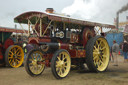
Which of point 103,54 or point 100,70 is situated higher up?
point 103,54

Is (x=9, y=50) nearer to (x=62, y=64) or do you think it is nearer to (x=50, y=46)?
(x=50, y=46)

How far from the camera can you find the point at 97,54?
20.2 feet

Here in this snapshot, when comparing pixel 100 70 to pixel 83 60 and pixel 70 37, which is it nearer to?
pixel 83 60

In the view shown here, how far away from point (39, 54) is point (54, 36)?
0.80 m

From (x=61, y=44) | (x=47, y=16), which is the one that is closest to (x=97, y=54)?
(x=61, y=44)

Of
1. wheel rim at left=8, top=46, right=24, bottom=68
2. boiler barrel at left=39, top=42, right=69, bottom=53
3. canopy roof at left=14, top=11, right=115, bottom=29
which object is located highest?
canopy roof at left=14, top=11, right=115, bottom=29

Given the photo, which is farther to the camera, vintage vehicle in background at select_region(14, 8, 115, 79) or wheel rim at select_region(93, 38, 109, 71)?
wheel rim at select_region(93, 38, 109, 71)

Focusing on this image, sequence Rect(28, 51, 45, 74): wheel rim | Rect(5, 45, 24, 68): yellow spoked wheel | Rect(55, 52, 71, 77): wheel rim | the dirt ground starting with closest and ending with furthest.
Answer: the dirt ground < Rect(55, 52, 71, 77): wheel rim < Rect(28, 51, 45, 74): wheel rim < Rect(5, 45, 24, 68): yellow spoked wheel

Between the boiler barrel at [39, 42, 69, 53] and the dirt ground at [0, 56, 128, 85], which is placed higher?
the boiler barrel at [39, 42, 69, 53]

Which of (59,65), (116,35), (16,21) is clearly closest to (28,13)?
(16,21)

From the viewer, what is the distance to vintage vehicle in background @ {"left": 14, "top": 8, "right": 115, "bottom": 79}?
5014 mm

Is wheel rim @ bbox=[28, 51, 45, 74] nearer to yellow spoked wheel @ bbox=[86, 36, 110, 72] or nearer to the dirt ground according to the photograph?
the dirt ground

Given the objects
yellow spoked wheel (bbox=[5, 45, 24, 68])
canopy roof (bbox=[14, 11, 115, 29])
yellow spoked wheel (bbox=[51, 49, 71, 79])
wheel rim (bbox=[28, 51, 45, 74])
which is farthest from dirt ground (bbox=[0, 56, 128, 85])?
yellow spoked wheel (bbox=[5, 45, 24, 68])

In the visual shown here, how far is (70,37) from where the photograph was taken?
588 centimetres
